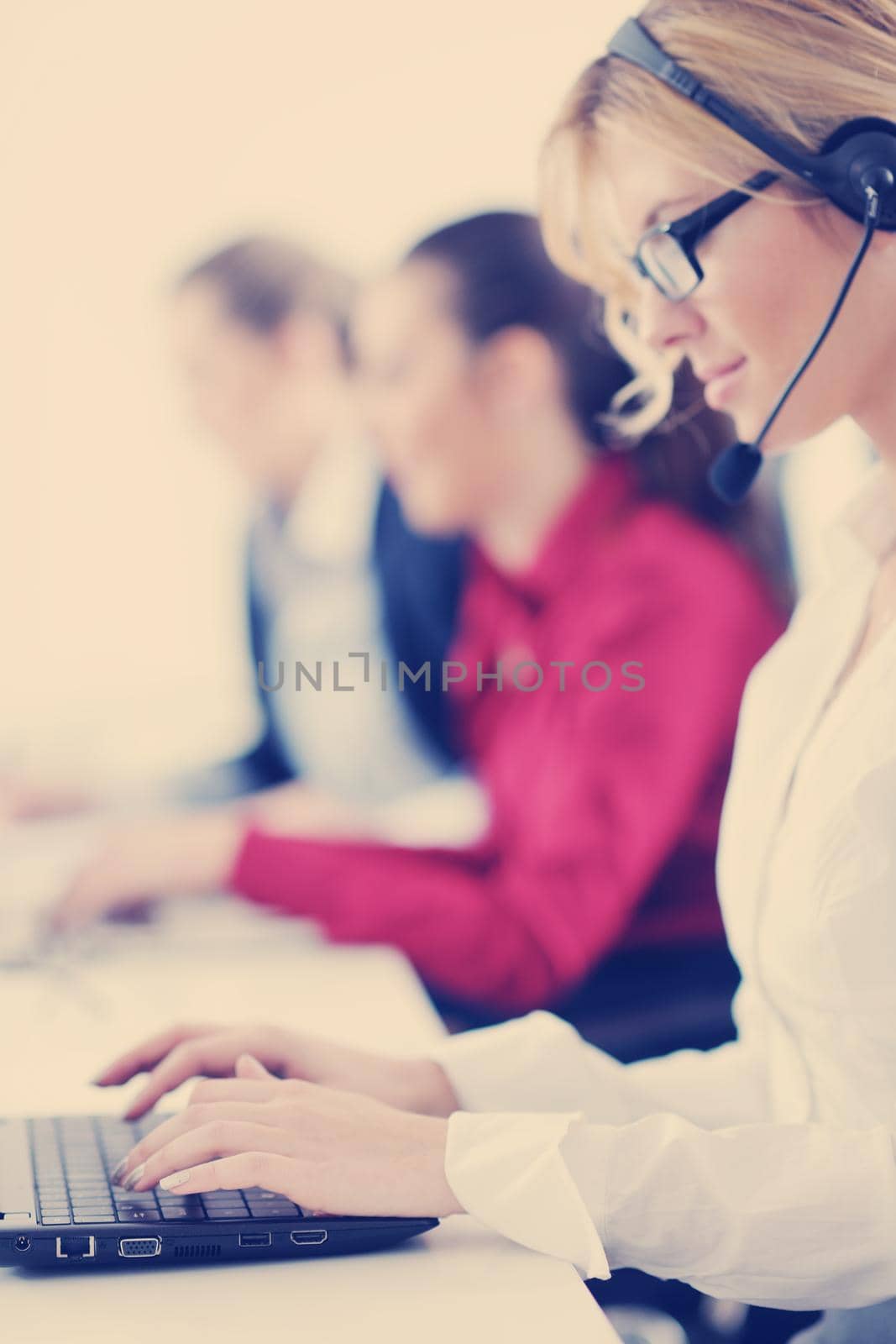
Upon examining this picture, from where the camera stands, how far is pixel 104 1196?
0.67m

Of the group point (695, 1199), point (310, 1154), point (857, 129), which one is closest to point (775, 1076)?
point (695, 1199)

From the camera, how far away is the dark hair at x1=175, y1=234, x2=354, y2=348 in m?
2.26

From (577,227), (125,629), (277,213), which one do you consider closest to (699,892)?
(577,227)

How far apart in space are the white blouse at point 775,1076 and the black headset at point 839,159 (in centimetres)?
20

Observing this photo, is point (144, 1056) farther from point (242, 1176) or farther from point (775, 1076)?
point (775, 1076)

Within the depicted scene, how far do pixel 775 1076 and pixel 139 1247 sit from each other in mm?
423

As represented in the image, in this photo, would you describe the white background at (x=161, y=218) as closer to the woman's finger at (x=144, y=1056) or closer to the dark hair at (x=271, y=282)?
the dark hair at (x=271, y=282)

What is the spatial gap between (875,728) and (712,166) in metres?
0.34

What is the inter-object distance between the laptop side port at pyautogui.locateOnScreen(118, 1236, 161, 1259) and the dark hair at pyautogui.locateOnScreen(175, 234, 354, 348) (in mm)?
1819

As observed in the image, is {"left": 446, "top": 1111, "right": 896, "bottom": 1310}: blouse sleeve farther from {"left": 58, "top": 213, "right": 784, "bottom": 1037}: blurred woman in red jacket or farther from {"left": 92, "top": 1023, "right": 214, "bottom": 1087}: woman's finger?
{"left": 58, "top": 213, "right": 784, "bottom": 1037}: blurred woman in red jacket

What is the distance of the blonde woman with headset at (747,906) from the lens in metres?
0.66

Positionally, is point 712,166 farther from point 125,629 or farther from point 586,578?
point 125,629

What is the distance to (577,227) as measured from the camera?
101 cm

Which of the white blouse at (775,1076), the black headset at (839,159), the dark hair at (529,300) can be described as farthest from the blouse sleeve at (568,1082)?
the dark hair at (529,300)
